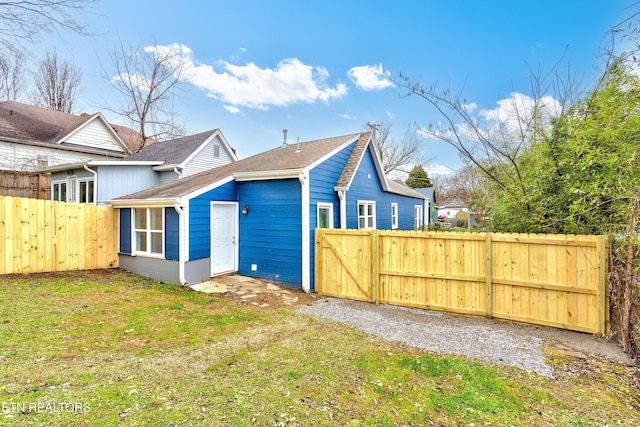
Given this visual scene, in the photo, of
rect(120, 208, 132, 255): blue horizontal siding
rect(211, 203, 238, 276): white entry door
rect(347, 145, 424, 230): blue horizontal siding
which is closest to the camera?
rect(211, 203, 238, 276): white entry door

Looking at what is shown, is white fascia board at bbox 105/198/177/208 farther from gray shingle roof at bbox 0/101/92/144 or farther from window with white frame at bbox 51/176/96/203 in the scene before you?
gray shingle roof at bbox 0/101/92/144

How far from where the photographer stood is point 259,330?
517 centimetres

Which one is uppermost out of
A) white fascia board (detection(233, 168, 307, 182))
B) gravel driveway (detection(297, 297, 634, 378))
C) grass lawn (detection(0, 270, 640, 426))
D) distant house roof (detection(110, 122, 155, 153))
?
distant house roof (detection(110, 122, 155, 153))

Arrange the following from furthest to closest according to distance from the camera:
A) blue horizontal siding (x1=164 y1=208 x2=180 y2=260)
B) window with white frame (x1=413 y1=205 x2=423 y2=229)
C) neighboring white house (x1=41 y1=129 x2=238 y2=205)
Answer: window with white frame (x1=413 y1=205 x2=423 y2=229) → neighboring white house (x1=41 y1=129 x2=238 y2=205) → blue horizontal siding (x1=164 y1=208 x2=180 y2=260)

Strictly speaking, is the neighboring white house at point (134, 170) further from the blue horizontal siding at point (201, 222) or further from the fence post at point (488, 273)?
the fence post at point (488, 273)

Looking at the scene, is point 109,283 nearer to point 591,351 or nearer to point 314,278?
point 314,278

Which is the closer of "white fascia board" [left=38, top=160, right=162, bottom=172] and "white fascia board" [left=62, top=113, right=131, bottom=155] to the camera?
"white fascia board" [left=38, top=160, right=162, bottom=172]

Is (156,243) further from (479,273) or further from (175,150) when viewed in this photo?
(479,273)

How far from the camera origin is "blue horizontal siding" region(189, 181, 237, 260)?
26.3ft

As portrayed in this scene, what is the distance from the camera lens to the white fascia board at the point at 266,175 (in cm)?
797

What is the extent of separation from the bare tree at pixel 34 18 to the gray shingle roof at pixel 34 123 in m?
10.4

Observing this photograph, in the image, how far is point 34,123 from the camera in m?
16.8

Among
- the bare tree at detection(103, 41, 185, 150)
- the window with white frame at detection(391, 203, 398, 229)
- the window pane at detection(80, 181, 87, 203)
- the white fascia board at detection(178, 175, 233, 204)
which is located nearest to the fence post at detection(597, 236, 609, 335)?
the white fascia board at detection(178, 175, 233, 204)

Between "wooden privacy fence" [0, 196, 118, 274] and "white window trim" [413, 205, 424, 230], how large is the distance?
1545cm
